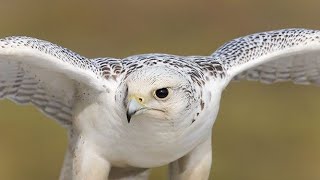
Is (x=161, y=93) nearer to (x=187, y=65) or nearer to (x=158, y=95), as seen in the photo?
(x=158, y=95)

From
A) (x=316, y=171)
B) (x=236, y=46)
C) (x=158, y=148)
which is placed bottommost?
(x=316, y=171)

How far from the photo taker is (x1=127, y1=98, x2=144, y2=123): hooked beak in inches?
57.6

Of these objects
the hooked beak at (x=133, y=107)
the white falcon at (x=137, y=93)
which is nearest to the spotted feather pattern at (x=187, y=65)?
the white falcon at (x=137, y=93)

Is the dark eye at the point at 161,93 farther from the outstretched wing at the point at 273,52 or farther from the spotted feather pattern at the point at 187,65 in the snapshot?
the outstretched wing at the point at 273,52

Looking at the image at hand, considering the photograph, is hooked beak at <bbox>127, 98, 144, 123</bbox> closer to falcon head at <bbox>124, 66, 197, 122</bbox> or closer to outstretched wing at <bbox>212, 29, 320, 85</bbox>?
falcon head at <bbox>124, 66, 197, 122</bbox>

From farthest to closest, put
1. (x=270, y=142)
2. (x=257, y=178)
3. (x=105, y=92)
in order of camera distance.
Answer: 1. (x=270, y=142)
2. (x=257, y=178)
3. (x=105, y=92)

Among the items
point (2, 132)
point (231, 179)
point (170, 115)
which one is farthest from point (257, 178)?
point (170, 115)

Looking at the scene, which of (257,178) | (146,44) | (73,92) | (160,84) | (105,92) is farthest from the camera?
(146,44)

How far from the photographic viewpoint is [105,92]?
161cm

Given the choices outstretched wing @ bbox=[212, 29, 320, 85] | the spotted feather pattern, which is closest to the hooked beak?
the spotted feather pattern

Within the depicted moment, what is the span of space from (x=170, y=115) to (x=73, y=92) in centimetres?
30

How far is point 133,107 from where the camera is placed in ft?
4.81

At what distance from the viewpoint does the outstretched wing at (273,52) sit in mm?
1755

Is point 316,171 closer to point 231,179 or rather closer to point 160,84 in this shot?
point 231,179
